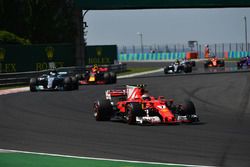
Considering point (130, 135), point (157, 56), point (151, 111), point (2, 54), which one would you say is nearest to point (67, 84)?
point (2, 54)

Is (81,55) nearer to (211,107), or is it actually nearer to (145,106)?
(211,107)

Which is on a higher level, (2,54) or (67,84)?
(2,54)

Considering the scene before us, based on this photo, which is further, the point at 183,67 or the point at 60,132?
the point at 183,67

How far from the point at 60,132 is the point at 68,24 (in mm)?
42998

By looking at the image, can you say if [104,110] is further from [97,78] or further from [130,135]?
[97,78]

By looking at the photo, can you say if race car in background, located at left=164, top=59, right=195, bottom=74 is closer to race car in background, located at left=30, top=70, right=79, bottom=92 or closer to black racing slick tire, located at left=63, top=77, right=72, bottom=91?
race car in background, located at left=30, top=70, right=79, bottom=92

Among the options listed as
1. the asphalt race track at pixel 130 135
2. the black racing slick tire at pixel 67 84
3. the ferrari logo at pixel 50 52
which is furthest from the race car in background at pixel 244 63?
the asphalt race track at pixel 130 135

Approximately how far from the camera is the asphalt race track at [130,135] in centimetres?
1137

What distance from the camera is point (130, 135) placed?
14133 mm

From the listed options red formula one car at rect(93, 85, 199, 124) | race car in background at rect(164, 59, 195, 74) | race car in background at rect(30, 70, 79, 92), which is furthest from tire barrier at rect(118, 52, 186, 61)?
red formula one car at rect(93, 85, 199, 124)

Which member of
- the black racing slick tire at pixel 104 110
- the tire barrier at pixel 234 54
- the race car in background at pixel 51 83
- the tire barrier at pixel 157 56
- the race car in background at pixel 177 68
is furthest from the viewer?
the tire barrier at pixel 157 56

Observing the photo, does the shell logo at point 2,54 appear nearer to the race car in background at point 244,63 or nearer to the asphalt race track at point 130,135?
the asphalt race track at point 130,135

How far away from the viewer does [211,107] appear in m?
21.3

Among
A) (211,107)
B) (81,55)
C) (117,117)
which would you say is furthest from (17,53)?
(117,117)
